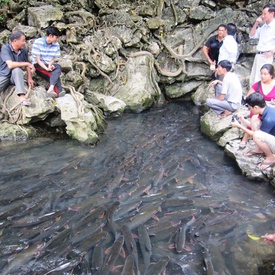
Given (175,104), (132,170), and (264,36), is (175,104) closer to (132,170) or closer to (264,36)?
(264,36)

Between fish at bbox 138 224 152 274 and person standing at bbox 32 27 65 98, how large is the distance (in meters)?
4.76

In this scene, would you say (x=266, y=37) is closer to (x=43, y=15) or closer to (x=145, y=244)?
(x=145, y=244)

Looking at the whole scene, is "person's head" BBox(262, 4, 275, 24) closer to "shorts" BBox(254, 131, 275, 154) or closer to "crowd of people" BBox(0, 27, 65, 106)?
"shorts" BBox(254, 131, 275, 154)

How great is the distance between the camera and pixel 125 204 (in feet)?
15.8

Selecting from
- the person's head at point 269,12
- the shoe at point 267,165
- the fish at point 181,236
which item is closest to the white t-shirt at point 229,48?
the person's head at point 269,12

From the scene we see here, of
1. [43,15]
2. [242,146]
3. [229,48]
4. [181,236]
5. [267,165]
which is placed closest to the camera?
[181,236]

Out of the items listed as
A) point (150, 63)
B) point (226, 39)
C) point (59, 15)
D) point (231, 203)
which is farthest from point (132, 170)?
point (59, 15)

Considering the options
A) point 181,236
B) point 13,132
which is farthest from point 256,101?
point 13,132

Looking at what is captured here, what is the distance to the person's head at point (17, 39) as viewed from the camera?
254 inches

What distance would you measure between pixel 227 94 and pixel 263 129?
6.13 feet

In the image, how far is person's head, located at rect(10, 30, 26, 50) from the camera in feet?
21.1

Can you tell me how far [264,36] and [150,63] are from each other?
13.5ft

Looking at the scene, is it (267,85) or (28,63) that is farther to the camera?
(28,63)

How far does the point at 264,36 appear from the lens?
7.44m
